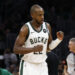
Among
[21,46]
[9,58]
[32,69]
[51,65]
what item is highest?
[21,46]

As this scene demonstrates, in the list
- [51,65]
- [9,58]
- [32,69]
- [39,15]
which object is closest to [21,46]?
[32,69]

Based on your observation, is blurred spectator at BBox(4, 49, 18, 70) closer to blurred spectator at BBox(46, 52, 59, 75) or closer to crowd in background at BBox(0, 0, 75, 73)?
crowd in background at BBox(0, 0, 75, 73)

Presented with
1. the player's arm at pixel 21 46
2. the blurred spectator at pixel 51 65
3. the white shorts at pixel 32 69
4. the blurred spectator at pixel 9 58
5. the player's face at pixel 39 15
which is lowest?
the blurred spectator at pixel 9 58

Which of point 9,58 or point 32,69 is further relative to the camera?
point 9,58

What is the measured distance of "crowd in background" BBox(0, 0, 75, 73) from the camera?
9.45 metres

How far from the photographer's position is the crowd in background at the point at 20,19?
9445 millimetres

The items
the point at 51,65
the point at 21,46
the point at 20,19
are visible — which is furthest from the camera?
the point at 20,19

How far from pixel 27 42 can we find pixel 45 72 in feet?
1.97

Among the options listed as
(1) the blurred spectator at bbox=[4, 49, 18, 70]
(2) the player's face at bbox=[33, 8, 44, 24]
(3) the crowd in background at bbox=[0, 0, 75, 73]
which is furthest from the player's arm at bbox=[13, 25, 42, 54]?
(1) the blurred spectator at bbox=[4, 49, 18, 70]

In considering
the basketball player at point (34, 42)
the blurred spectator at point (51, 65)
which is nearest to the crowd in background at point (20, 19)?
the blurred spectator at point (51, 65)

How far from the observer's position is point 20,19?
11367 millimetres

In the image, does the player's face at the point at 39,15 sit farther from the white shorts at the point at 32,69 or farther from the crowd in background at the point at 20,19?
the crowd in background at the point at 20,19

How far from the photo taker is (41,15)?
16.9 ft

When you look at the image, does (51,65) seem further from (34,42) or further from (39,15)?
(39,15)
